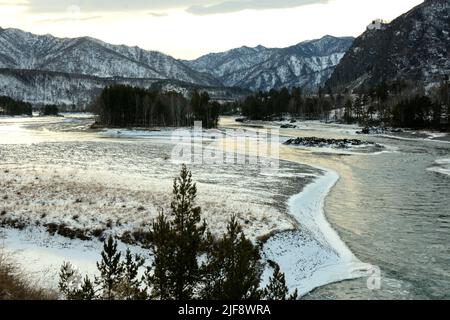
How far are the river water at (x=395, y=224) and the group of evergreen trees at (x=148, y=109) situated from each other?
3761 inches

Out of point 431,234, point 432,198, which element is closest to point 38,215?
point 431,234

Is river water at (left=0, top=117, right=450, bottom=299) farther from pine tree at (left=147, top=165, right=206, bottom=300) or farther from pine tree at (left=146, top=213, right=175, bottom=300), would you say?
pine tree at (left=146, top=213, right=175, bottom=300)

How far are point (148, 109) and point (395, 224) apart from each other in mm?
130408

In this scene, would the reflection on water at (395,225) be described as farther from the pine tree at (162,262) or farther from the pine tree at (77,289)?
the pine tree at (77,289)

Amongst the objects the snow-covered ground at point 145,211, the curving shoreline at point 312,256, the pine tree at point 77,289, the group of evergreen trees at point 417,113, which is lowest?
the curving shoreline at point 312,256

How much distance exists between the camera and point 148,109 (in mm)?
151500

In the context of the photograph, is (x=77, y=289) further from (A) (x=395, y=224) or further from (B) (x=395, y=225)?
(A) (x=395, y=224)

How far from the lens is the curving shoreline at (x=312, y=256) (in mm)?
20594

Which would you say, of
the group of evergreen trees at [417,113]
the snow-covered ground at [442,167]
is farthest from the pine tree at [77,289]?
the group of evergreen trees at [417,113]

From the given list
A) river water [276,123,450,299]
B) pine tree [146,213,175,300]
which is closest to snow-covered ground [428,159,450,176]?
river water [276,123,450,299]

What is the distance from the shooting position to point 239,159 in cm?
6109

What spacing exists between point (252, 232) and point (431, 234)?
1081 cm

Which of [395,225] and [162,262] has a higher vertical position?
[162,262]

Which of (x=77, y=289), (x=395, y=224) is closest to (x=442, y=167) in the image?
(x=395, y=224)
